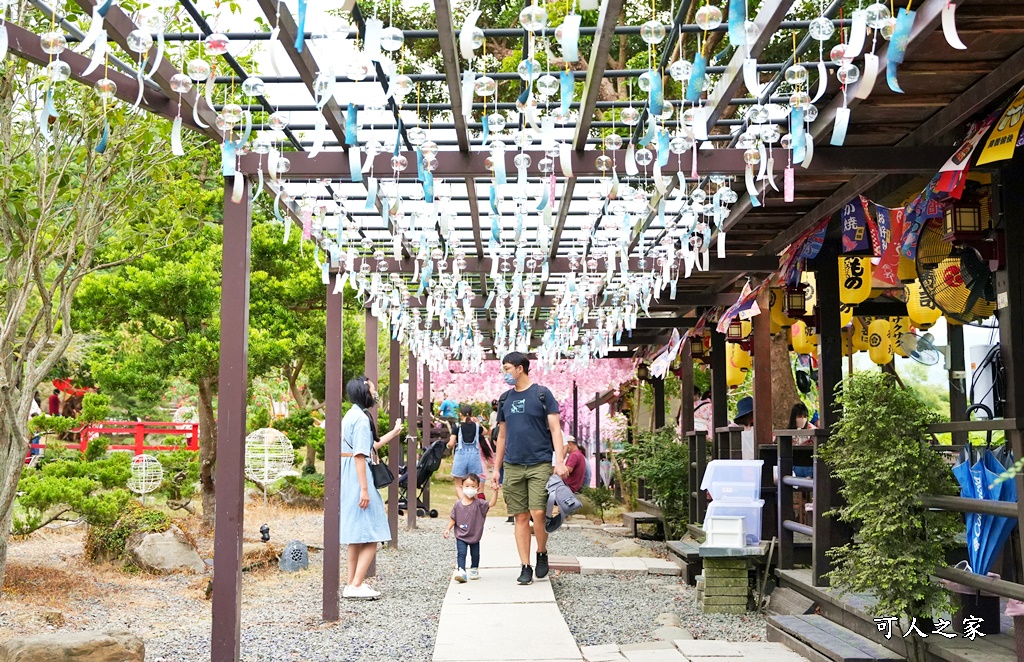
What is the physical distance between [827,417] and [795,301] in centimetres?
223

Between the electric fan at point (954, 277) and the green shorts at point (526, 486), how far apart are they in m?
3.18

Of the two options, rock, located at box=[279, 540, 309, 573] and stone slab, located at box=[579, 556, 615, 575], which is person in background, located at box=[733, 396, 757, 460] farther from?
rock, located at box=[279, 540, 309, 573]

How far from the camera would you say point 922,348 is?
9.91 m

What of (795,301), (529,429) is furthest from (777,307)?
(529,429)

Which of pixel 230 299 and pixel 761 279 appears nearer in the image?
pixel 230 299

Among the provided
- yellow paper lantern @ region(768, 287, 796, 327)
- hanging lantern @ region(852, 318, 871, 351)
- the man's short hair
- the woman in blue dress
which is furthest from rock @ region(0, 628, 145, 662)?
hanging lantern @ region(852, 318, 871, 351)

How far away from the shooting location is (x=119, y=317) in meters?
10.3

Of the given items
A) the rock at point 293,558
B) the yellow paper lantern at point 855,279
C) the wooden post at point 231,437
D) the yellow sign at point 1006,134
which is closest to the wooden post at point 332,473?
the wooden post at point 231,437

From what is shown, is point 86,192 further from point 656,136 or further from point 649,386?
point 649,386

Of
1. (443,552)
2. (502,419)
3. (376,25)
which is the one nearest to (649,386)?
(443,552)

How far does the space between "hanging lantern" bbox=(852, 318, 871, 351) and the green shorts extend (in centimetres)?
481

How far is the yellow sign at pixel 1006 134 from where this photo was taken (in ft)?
13.3

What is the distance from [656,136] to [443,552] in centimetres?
806

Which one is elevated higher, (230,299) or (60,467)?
(230,299)
